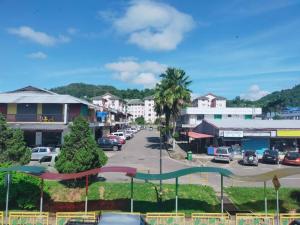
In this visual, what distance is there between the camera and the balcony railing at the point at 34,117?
4428 centimetres

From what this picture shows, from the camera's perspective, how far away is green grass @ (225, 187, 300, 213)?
21.5 m

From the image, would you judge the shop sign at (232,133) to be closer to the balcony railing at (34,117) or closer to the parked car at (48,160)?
the balcony railing at (34,117)

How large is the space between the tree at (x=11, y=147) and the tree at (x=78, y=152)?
321 cm

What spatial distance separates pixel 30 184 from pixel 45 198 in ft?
4.25

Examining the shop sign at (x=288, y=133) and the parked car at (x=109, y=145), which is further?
the parked car at (x=109, y=145)

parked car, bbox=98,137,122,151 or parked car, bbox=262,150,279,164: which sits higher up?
parked car, bbox=98,137,122,151

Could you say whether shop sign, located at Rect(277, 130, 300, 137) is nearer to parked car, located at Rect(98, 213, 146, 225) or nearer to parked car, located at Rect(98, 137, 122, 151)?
→ parked car, located at Rect(98, 137, 122, 151)

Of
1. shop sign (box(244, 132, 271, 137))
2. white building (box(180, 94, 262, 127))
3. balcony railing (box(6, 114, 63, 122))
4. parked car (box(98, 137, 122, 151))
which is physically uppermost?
white building (box(180, 94, 262, 127))

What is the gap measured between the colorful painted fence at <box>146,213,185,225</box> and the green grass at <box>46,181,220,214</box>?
1951 millimetres

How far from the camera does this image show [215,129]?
46.3 m

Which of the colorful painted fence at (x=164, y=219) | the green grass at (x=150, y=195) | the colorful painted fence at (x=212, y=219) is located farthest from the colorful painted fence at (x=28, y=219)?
the colorful painted fence at (x=212, y=219)

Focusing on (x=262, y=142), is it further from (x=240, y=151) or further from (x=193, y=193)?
(x=193, y=193)

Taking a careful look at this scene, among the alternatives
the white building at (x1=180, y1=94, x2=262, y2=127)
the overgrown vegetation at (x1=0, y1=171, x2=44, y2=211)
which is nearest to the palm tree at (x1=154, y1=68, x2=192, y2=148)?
the white building at (x1=180, y1=94, x2=262, y2=127)

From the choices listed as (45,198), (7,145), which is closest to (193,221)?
(45,198)
